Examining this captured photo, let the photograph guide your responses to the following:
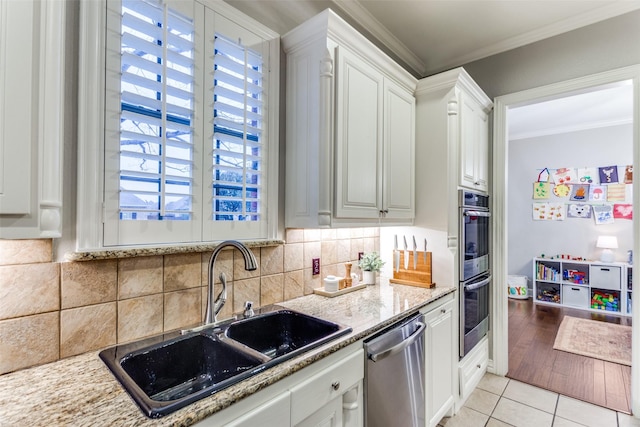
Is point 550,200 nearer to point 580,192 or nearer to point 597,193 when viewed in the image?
point 580,192

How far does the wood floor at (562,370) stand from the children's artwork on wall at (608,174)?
199 cm

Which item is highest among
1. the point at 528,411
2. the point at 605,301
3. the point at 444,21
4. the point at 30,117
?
the point at 444,21

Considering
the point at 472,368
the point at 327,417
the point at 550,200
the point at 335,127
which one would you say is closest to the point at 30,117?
the point at 335,127

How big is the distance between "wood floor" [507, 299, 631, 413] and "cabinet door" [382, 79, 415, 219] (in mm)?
1858

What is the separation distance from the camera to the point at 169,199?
4.34ft

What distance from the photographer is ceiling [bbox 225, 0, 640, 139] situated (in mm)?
1955

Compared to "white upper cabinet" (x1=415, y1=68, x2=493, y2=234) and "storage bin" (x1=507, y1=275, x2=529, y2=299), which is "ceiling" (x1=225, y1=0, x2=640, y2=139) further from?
"storage bin" (x1=507, y1=275, x2=529, y2=299)

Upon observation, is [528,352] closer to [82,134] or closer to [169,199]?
[169,199]

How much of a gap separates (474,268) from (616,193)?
12.4 ft

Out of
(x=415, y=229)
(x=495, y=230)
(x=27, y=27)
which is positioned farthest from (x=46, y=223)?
(x=495, y=230)

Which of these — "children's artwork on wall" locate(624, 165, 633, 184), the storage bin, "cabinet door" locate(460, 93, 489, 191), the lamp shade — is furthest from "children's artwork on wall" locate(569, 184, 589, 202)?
"cabinet door" locate(460, 93, 489, 191)

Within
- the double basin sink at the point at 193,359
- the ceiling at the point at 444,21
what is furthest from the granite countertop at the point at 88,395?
the ceiling at the point at 444,21

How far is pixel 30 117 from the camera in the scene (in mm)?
841

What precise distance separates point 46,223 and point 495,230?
9.82 feet
